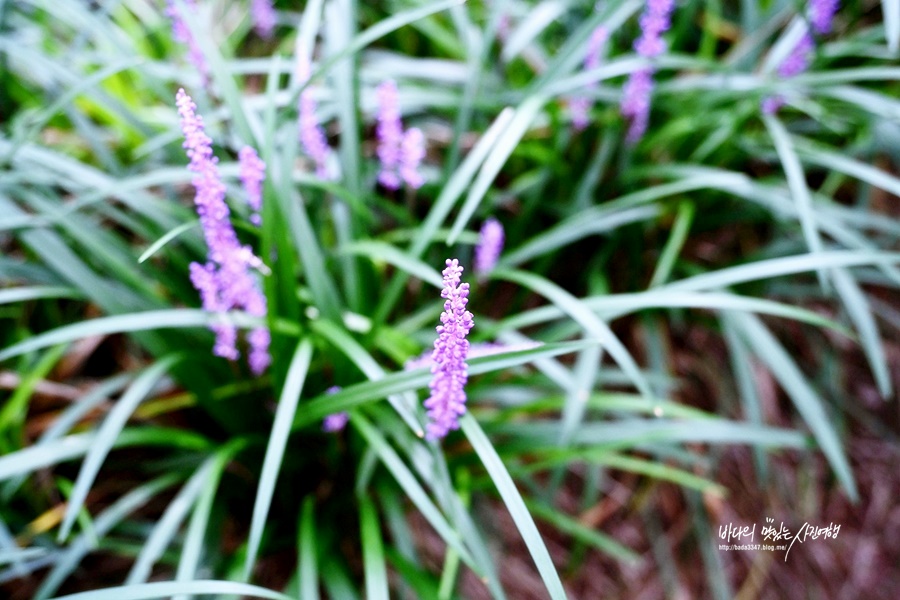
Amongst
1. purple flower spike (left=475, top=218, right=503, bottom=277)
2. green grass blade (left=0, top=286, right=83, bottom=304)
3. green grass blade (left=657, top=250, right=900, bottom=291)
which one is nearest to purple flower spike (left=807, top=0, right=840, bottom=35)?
green grass blade (left=657, top=250, right=900, bottom=291)

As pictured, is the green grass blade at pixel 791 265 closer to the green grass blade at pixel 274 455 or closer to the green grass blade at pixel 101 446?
the green grass blade at pixel 274 455

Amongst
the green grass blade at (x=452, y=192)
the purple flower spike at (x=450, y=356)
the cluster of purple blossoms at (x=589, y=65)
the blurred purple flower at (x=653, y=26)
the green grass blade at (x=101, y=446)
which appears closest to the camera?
the purple flower spike at (x=450, y=356)

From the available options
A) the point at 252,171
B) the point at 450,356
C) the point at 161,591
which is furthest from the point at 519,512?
the point at 252,171

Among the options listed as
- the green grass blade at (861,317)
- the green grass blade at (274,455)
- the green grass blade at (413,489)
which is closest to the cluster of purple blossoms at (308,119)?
the green grass blade at (274,455)

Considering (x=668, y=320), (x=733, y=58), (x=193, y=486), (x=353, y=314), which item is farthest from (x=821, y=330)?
(x=193, y=486)

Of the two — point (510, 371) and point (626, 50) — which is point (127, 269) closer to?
point (510, 371)
